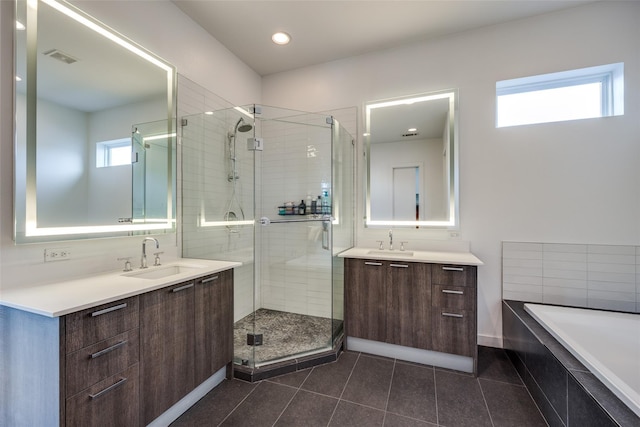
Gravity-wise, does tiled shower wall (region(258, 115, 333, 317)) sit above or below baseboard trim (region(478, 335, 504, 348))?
above

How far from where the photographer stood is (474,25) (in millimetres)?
2531

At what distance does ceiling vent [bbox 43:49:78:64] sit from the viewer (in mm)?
1513

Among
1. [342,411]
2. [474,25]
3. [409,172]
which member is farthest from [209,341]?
[474,25]

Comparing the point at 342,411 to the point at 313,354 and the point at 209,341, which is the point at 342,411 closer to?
the point at 313,354

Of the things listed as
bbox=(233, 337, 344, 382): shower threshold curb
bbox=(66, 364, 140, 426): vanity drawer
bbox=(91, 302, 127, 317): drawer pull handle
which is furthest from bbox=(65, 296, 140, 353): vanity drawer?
bbox=(233, 337, 344, 382): shower threshold curb

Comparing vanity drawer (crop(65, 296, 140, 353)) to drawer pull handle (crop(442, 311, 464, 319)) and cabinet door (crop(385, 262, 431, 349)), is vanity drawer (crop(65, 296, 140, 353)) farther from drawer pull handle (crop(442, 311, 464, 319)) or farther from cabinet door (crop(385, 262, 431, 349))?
drawer pull handle (crop(442, 311, 464, 319))

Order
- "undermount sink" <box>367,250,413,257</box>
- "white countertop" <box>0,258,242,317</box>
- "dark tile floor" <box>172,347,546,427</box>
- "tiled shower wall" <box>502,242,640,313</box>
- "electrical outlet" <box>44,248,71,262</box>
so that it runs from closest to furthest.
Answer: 1. "white countertop" <box>0,258,242,317</box>
2. "electrical outlet" <box>44,248,71,262</box>
3. "dark tile floor" <box>172,347,546,427</box>
4. "tiled shower wall" <box>502,242,640,313</box>
5. "undermount sink" <box>367,250,413,257</box>

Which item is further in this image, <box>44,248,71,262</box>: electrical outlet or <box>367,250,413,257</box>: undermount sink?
<box>367,250,413,257</box>: undermount sink

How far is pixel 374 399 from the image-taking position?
186 centimetres

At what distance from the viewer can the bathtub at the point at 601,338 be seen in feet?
4.43

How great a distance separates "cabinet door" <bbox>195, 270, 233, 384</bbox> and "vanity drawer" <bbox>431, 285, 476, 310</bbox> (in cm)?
163

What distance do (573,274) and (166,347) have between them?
123 inches

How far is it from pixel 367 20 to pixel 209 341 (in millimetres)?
2929

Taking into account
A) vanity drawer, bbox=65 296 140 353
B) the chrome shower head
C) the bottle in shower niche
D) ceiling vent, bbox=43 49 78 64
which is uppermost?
ceiling vent, bbox=43 49 78 64
